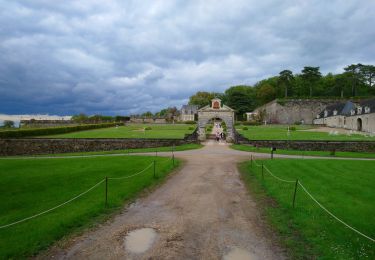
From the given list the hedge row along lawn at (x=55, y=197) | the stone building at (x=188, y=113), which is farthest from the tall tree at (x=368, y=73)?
the hedge row along lawn at (x=55, y=197)

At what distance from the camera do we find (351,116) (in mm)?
59062

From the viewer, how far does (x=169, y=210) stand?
35.1 feet

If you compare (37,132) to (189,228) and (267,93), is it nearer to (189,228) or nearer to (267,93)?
(189,228)

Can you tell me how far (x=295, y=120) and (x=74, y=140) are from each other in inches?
2342

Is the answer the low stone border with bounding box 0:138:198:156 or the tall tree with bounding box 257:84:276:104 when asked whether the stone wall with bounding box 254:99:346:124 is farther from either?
the low stone border with bounding box 0:138:198:156

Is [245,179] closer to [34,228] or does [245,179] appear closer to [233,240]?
[233,240]

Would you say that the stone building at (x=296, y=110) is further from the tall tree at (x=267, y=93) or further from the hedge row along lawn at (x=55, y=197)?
the hedge row along lawn at (x=55, y=197)

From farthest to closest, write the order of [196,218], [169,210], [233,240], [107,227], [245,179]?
[245,179], [169,210], [196,218], [107,227], [233,240]

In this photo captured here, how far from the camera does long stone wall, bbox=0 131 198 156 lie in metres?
38.1

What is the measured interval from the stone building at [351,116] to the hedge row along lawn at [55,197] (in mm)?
45439

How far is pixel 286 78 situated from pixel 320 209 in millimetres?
82159

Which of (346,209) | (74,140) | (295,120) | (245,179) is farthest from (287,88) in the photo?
(346,209)

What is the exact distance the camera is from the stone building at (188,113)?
98569mm

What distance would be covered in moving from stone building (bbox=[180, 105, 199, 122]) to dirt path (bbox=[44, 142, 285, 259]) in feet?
276
